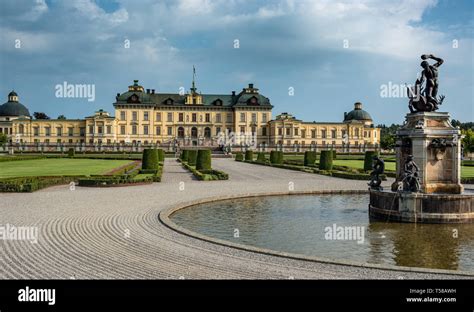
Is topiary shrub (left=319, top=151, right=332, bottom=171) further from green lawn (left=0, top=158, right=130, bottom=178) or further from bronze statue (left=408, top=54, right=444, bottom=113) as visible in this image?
bronze statue (left=408, top=54, right=444, bottom=113)

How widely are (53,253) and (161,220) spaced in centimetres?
347

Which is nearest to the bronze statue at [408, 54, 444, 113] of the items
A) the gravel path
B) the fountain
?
the fountain

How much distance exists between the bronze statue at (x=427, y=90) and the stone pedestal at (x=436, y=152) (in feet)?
1.05

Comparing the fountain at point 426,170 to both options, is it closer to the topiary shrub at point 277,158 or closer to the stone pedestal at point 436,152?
the stone pedestal at point 436,152

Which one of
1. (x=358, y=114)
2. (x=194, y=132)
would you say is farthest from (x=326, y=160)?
(x=358, y=114)

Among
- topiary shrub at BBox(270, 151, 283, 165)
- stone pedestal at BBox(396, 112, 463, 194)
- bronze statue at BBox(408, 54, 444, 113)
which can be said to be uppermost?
bronze statue at BBox(408, 54, 444, 113)

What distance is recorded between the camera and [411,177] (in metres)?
12.2

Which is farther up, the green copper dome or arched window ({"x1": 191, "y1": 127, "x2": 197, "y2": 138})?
the green copper dome

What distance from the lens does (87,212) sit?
12.9m

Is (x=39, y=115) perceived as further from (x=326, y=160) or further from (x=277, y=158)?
(x=326, y=160)

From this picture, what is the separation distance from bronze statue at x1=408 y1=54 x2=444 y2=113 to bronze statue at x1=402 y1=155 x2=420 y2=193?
5.60ft

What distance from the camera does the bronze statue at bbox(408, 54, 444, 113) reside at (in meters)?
13.0
